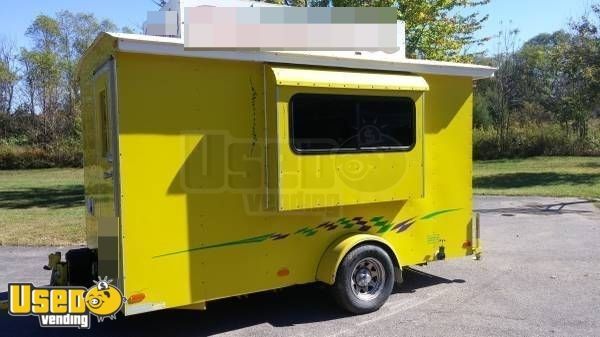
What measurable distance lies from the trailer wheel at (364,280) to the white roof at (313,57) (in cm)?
196

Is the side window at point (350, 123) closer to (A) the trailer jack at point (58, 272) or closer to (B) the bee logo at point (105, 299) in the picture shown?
(B) the bee logo at point (105, 299)

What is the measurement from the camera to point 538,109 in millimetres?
36469

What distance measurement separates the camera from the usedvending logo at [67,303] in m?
4.57

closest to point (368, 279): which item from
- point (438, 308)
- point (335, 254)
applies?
point (335, 254)

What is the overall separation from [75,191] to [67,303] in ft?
51.2

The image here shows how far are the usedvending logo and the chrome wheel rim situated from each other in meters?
2.41

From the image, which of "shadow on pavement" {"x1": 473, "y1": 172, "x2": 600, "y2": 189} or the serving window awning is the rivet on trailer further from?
"shadow on pavement" {"x1": 473, "y1": 172, "x2": 600, "y2": 189}

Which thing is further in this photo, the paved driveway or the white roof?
the paved driveway

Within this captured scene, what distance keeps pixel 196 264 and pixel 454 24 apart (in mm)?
16941

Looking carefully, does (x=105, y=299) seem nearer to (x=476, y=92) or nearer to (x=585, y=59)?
(x=585, y=59)

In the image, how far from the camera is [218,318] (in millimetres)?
5547

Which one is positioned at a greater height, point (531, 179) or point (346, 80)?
point (346, 80)

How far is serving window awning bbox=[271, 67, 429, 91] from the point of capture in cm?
496

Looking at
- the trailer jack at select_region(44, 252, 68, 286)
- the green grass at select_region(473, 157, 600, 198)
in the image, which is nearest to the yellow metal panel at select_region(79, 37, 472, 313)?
the trailer jack at select_region(44, 252, 68, 286)
